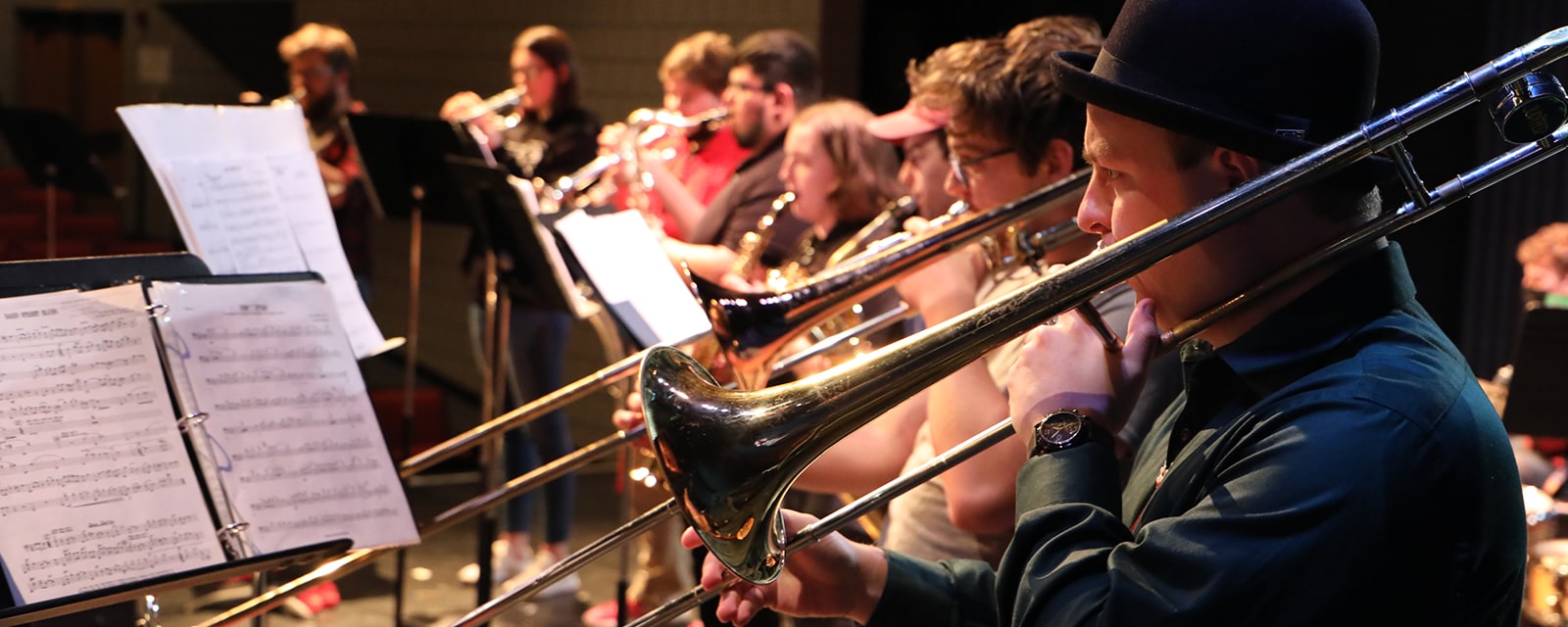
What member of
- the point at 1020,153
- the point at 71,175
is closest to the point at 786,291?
the point at 1020,153

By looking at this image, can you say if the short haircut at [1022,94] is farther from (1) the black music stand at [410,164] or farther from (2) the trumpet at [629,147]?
(2) the trumpet at [629,147]

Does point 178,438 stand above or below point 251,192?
below

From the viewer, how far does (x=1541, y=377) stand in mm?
3344

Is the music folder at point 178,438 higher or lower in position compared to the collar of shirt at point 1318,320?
higher

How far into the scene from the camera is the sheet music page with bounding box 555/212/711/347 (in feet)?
8.64

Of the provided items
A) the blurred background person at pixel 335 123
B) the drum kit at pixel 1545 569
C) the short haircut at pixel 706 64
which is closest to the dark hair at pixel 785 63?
the short haircut at pixel 706 64

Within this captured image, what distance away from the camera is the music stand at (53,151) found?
5.82 m

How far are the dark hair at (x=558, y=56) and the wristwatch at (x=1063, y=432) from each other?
4.09 metres

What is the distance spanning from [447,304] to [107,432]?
680 centimetres

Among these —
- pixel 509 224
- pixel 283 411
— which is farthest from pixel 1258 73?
pixel 509 224

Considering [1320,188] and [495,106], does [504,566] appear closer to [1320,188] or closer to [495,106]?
[495,106]

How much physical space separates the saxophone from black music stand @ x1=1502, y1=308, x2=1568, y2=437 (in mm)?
1888

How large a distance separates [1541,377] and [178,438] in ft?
9.80

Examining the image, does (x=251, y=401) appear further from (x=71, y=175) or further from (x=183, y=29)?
(x=183, y=29)
